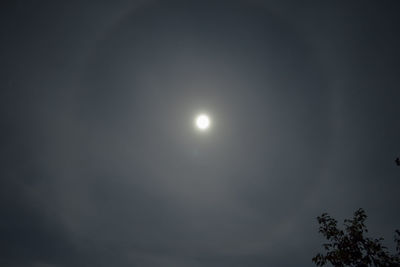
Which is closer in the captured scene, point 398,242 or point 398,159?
point 398,159

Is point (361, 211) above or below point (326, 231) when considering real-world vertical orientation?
above

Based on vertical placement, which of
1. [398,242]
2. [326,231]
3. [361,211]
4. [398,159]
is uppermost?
[398,159]

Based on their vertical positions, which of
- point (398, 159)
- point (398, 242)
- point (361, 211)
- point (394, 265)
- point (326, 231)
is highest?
point (398, 159)

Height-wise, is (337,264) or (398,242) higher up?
(398,242)

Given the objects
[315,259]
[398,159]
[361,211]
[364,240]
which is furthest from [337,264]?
[398,159]

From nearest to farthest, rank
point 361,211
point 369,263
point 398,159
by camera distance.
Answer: point 398,159 < point 369,263 < point 361,211

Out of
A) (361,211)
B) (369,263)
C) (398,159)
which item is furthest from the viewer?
(361,211)

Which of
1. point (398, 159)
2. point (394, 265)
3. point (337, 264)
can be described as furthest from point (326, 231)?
point (398, 159)

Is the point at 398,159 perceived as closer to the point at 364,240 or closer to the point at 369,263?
the point at 364,240

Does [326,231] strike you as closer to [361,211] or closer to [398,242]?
[361,211]
